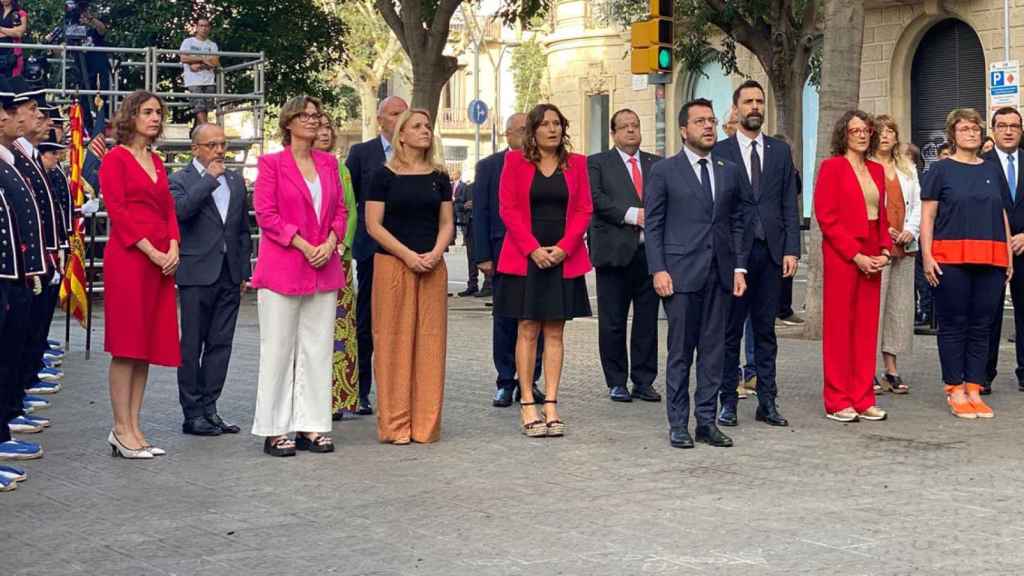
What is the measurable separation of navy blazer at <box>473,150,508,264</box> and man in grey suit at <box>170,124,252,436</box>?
5.81 ft

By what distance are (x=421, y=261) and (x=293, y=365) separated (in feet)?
3.20

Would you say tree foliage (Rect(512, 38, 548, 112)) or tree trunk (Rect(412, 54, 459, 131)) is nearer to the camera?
tree trunk (Rect(412, 54, 459, 131))

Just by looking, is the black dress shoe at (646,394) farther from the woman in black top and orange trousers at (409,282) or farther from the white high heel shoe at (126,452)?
the white high heel shoe at (126,452)

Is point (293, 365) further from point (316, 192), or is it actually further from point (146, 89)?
point (146, 89)

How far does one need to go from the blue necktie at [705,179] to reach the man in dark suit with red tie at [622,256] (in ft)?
6.65

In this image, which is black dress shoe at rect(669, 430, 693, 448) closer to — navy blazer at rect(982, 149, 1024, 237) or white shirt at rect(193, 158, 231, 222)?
white shirt at rect(193, 158, 231, 222)

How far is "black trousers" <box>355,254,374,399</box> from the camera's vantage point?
11.8 meters

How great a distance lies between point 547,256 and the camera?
34.6 ft

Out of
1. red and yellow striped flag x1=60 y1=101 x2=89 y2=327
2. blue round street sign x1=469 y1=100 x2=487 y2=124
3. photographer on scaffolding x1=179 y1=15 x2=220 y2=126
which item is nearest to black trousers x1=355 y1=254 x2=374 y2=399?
red and yellow striped flag x1=60 y1=101 x2=89 y2=327

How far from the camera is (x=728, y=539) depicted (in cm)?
737

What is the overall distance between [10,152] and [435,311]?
2654 mm

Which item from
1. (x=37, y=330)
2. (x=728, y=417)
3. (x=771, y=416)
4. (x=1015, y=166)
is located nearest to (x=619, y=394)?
(x=728, y=417)

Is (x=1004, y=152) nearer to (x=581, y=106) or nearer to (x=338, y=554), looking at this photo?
(x=338, y=554)

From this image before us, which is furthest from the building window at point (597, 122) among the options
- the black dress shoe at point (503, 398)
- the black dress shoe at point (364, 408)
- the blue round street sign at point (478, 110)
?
the black dress shoe at point (364, 408)
